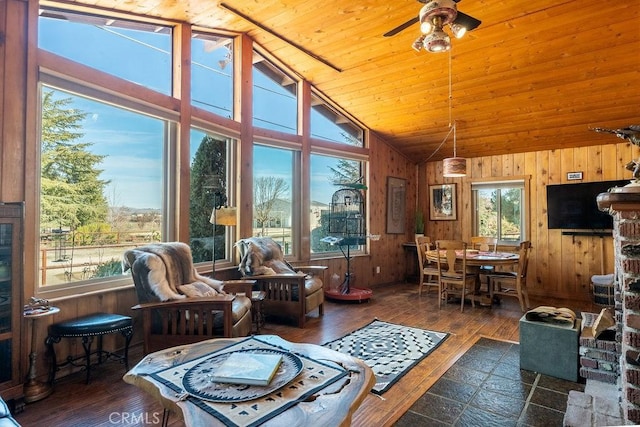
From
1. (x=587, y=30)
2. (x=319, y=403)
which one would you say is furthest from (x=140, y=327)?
(x=587, y=30)

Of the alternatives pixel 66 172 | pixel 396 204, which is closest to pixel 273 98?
pixel 66 172

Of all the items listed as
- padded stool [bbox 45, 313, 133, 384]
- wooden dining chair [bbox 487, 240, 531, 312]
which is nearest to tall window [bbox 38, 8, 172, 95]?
padded stool [bbox 45, 313, 133, 384]

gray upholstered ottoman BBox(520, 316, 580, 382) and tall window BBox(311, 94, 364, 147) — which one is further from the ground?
tall window BBox(311, 94, 364, 147)

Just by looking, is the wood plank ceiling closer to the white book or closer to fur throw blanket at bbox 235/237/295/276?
fur throw blanket at bbox 235/237/295/276

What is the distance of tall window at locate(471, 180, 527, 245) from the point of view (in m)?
5.91

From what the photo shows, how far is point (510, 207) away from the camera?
6016 millimetres

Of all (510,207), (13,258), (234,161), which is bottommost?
(13,258)

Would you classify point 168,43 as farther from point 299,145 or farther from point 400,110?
point 400,110

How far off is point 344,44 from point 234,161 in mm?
1956

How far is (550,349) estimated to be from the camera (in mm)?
2688

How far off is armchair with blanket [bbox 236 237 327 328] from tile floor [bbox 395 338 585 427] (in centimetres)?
170

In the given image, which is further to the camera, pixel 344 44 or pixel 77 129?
pixel 344 44

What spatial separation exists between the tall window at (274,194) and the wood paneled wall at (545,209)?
3360mm

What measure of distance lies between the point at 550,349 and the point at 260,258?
288 centimetres
